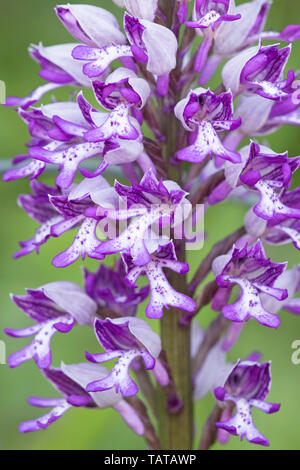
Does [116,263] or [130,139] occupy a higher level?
[130,139]

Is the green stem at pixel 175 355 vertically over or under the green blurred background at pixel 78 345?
over

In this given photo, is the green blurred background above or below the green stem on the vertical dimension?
below

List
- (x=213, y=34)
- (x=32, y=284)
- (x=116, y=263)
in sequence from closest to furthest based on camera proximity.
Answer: (x=213, y=34) → (x=116, y=263) → (x=32, y=284)

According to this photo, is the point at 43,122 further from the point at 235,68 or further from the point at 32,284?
the point at 32,284

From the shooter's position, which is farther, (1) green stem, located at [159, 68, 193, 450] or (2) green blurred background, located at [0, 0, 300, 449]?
(2) green blurred background, located at [0, 0, 300, 449]

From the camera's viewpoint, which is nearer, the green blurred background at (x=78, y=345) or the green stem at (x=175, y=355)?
the green stem at (x=175, y=355)

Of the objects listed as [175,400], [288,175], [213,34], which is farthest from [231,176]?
[175,400]

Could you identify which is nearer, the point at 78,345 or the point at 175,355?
the point at 175,355

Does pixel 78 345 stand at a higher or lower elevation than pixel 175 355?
lower
